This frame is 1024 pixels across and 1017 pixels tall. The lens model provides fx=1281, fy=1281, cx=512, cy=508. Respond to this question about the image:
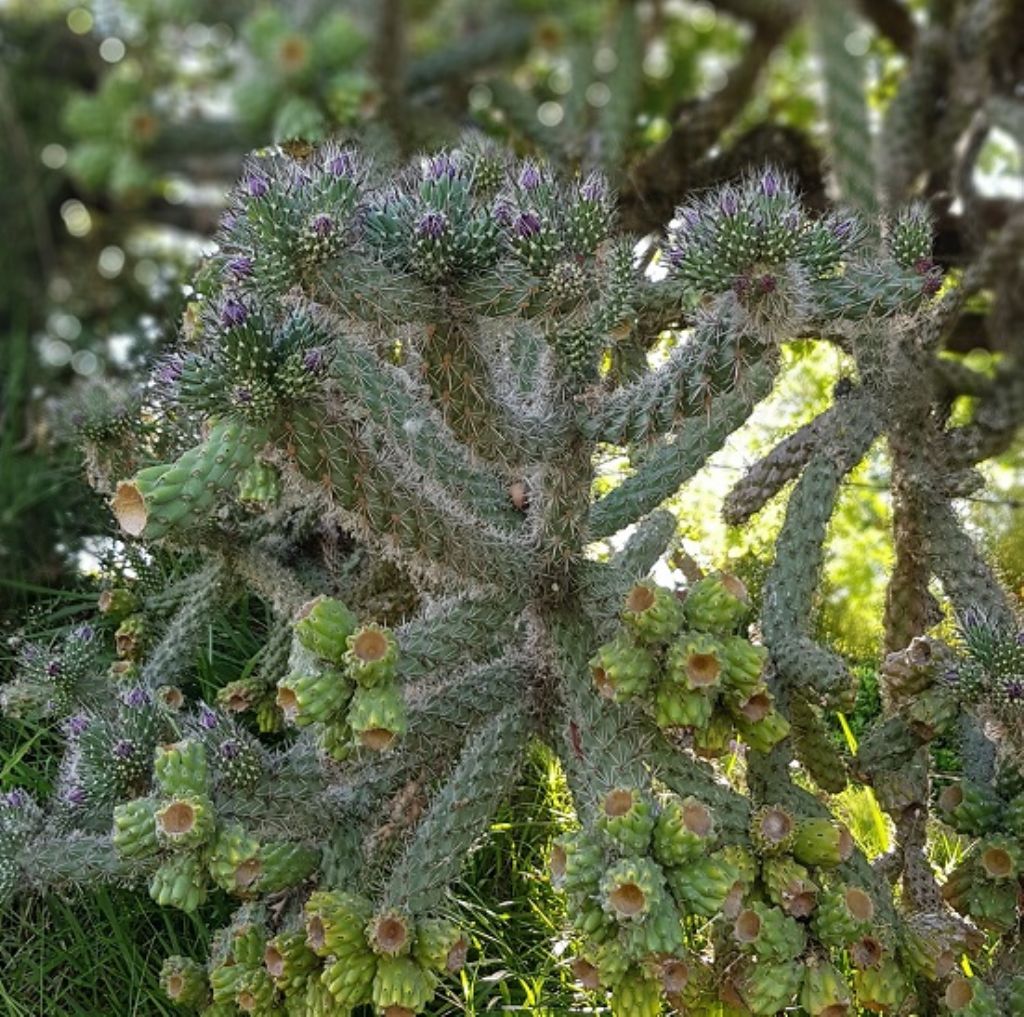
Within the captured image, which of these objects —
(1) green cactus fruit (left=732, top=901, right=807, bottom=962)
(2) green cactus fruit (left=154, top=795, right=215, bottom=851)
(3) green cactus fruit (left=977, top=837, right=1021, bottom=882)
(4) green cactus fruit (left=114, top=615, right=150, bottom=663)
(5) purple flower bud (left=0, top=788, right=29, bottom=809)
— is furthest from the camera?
(4) green cactus fruit (left=114, top=615, right=150, bottom=663)

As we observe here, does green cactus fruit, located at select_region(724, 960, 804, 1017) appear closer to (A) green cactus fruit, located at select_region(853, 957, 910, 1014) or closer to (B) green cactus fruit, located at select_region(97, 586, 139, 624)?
(A) green cactus fruit, located at select_region(853, 957, 910, 1014)

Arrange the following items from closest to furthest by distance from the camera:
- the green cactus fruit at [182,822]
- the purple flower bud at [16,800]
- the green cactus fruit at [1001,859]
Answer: the green cactus fruit at [182,822] < the green cactus fruit at [1001,859] < the purple flower bud at [16,800]

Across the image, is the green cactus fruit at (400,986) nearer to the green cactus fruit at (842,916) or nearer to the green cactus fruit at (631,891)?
the green cactus fruit at (631,891)

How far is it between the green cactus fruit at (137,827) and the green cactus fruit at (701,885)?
0.61 m

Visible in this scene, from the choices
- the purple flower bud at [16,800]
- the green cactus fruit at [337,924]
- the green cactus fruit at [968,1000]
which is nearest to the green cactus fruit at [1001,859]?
the green cactus fruit at [968,1000]

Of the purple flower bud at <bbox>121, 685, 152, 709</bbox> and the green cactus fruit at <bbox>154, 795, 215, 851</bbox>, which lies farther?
the purple flower bud at <bbox>121, 685, 152, 709</bbox>

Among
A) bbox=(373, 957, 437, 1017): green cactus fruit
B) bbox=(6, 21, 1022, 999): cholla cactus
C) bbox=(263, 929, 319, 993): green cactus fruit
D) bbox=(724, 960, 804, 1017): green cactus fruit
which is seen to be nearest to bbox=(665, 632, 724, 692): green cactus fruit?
bbox=(6, 21, 1022, 999): cholla cactus

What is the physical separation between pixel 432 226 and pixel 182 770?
0.72 m

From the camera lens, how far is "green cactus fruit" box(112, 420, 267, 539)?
1.41 m

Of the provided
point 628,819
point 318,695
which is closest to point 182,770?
point 318,695

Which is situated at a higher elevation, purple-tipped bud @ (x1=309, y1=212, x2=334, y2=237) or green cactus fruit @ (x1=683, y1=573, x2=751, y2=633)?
purple-tipped bud @ (x1=309, y1=212, x2=334, y2=237)

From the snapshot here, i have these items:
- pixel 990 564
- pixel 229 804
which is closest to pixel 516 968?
pixel 229 804

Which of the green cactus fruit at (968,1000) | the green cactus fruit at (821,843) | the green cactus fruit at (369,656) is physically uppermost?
the green cactus fruit at (369,656)

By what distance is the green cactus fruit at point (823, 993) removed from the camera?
1.60 metres
